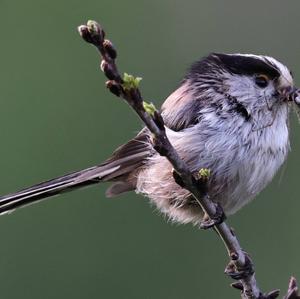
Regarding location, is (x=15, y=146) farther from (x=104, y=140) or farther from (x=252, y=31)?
(x=252, y=31)

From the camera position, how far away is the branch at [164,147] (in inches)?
104

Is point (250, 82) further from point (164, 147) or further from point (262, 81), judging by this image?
point (164, 147)

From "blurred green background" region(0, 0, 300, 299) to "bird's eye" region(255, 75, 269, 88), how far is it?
5.34 ft

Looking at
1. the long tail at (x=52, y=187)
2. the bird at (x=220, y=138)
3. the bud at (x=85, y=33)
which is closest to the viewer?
the bud at (x=85, y=33)

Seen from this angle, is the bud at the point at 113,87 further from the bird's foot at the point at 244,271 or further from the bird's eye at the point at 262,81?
the bird's eye at the point at 262,81

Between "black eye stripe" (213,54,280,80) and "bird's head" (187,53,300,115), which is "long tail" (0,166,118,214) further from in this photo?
"black eye stripe" (213,54,280,80)

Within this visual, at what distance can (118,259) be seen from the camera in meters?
6.12

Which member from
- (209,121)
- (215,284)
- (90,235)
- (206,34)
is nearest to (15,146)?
(90,235)

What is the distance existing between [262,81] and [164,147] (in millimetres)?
1179

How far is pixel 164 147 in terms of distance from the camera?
112 inches

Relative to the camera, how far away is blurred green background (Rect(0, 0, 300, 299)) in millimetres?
6102

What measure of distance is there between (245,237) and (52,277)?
1490 mm

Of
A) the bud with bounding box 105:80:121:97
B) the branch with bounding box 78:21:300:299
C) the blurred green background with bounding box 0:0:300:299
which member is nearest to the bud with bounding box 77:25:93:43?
the branch with bounding box 78:21:300:299

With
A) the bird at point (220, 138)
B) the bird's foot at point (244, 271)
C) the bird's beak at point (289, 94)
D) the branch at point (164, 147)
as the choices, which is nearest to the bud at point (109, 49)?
the branch at point (164, 147)
